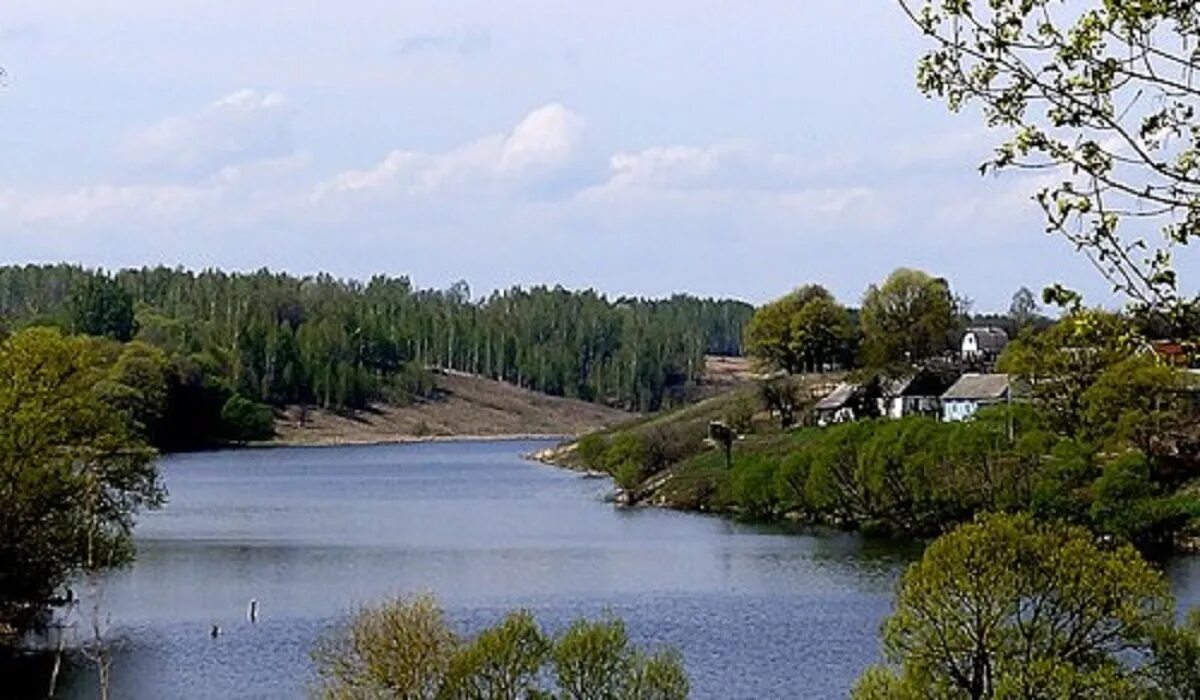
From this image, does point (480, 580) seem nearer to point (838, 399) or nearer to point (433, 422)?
point (838, 399)

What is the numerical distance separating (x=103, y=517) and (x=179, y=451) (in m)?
100

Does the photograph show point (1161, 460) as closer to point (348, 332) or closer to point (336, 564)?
point (336, 564)

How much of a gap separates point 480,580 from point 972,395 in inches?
1943

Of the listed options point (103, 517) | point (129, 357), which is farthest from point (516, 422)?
point (103, 517)

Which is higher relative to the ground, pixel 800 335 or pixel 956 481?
pixel 800 335

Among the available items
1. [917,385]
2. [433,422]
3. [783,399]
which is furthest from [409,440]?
[917,385]

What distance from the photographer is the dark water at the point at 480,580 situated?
41.2m

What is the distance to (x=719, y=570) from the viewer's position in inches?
2450

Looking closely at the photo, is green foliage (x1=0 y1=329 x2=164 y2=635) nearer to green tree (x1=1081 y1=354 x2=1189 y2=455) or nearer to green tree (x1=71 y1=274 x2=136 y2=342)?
green tree (x1=1081 y1=354 x2=1189 y2=455)

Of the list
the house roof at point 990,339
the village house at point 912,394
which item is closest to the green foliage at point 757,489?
the village house at point 912,394

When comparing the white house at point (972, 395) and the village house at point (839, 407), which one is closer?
the white house at point (972, 395)

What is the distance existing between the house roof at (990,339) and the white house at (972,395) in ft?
88.1

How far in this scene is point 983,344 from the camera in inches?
5241

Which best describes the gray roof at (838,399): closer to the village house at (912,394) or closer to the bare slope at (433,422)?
the village house at (912,394)
